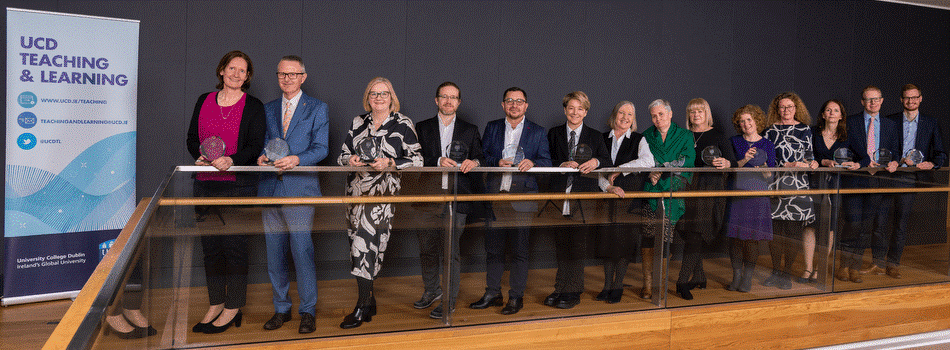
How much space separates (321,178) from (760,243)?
8.76ft

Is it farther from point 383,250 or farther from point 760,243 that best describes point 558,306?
point 760,243

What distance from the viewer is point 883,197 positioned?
439cm

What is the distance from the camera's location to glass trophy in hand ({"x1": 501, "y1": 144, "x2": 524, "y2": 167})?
3.51 meters

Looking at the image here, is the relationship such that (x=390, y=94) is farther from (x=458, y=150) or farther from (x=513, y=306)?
(x=513, y=306)

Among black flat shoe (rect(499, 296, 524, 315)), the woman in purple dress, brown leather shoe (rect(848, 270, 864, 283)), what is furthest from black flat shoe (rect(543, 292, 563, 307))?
brown leather shoe (rect(848, 270, 864, 283))

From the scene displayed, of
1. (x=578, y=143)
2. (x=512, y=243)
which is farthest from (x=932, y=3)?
(x=512, y=243)

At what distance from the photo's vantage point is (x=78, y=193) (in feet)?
14.4

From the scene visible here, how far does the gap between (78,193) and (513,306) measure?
3106mm

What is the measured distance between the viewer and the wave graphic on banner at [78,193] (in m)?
4.21

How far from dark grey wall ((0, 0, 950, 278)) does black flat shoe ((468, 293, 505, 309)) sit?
242cm

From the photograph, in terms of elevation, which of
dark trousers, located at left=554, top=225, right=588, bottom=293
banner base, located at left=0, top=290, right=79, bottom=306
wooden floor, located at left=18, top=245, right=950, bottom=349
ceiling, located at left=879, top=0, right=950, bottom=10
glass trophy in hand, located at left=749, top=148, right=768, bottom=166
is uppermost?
ceiling, located at left=879, top=0, right=950, bottom=10

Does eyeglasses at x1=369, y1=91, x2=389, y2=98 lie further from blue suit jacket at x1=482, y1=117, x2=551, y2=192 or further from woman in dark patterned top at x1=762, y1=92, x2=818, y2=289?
woman in dark patterned top at x1=762, y1=92, x2=818, y2=289

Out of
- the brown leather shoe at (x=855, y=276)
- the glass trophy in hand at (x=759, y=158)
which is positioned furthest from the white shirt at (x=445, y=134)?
the brown leather shoe at (x=855, y=276)

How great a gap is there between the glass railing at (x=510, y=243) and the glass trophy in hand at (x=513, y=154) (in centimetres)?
17
